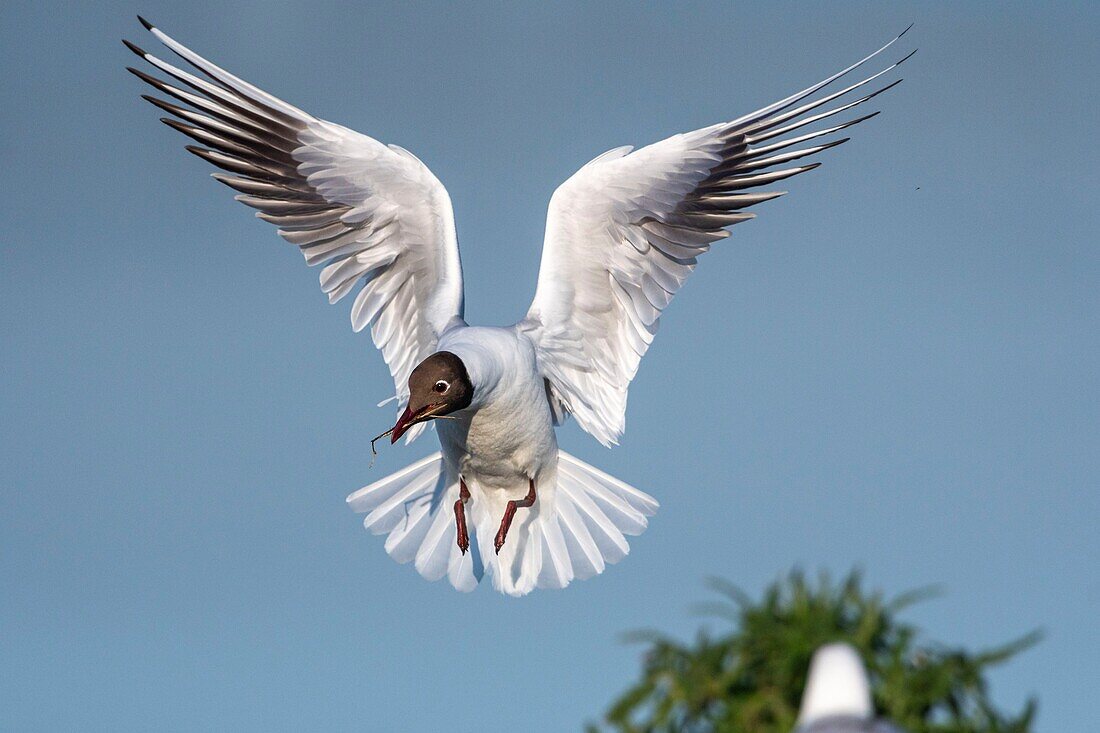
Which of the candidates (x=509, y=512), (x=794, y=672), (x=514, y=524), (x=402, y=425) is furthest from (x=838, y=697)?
(x=514, y=524)

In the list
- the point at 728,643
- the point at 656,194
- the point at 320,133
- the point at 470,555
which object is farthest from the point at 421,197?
the point at 728,643

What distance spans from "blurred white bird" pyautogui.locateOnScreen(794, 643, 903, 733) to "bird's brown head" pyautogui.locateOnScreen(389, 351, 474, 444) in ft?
14.3

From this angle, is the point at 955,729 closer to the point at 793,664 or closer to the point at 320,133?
the point at 793,664

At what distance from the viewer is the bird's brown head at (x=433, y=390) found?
6746 mm

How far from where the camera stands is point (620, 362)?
27.6 feet

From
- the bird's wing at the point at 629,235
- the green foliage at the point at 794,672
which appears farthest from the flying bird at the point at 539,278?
the green foliage at the point at 794,672

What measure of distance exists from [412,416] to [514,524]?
76.9 inches

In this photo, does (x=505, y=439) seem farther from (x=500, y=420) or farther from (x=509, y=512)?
(x=509, y=512)

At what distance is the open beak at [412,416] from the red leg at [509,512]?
1.44 m

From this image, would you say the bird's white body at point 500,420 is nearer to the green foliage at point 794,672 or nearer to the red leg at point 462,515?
the red leg at point 462,515

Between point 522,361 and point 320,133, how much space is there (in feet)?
5.47

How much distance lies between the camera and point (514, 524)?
28.0 feet

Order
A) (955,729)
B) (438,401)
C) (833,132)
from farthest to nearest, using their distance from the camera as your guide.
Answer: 1. (833,132)
2. (438,401)
3. (955,729)

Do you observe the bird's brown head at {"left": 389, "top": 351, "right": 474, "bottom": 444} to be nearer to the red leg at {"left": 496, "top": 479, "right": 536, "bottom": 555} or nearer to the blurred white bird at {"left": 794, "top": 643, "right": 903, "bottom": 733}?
the red leg at {"left": 496, "top": 479, "right": 536, "bottom": 555}
